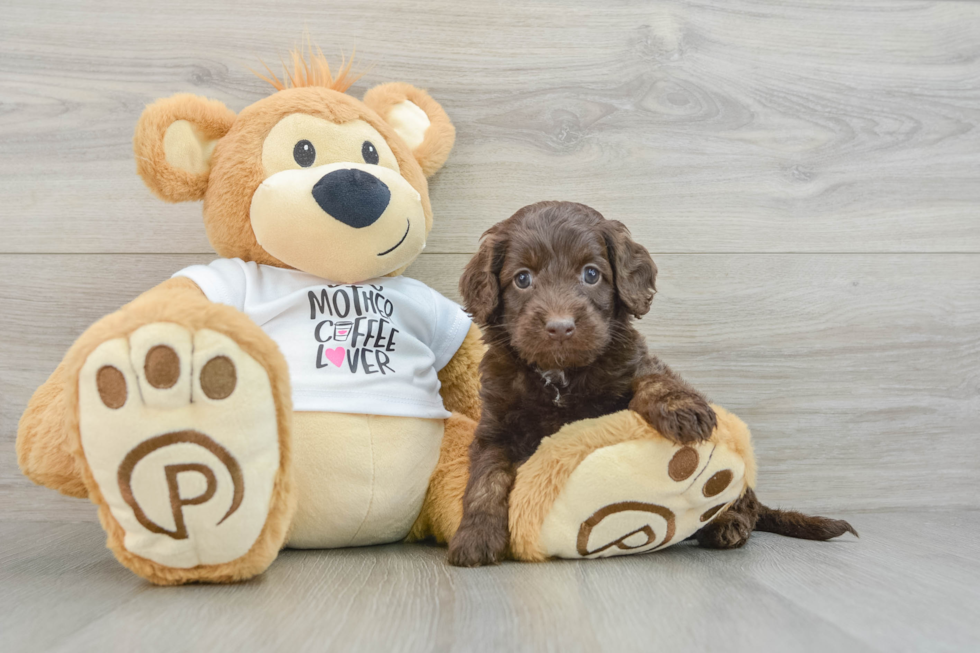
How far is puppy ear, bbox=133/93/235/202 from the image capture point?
5.03 feet

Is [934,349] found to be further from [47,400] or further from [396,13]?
[47,400]

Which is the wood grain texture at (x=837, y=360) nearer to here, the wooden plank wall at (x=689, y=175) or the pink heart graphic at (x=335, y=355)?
the wooden plank wall at (x=689, y=175)

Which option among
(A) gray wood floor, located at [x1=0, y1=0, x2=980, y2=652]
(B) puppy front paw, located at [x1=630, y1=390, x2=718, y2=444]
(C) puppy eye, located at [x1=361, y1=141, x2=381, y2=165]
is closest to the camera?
(B) puppy front paw, located at [x1=630, y1=390, x2=718, y2=444]

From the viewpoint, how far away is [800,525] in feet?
5.54

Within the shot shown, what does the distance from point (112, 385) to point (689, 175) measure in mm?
1631

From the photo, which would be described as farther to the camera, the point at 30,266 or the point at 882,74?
the point at 882,74

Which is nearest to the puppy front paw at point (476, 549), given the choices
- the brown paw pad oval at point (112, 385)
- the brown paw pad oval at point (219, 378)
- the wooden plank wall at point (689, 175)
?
the brown paw pad oval at point (219, 378)

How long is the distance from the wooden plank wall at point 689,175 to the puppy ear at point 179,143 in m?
0.39

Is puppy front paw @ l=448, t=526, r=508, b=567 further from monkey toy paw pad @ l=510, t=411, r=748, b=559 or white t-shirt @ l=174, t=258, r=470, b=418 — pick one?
white t-shirt @ l=174, t=258, r=470, b=418

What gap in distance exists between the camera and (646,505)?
1.34 m

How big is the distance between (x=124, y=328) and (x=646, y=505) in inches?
37.3

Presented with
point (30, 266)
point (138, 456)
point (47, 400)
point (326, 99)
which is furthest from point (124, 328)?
point (30, 266)

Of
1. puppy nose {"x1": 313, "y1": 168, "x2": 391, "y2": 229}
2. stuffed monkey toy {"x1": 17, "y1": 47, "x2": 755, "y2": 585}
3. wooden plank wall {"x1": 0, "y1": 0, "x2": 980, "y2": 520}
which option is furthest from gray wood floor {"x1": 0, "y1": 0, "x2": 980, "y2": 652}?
puppy nose {"x1": 313, "y1": 168, "x2": 391, "y2": 229}

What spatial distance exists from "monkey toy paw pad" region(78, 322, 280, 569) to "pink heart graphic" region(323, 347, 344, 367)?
0.36 m
